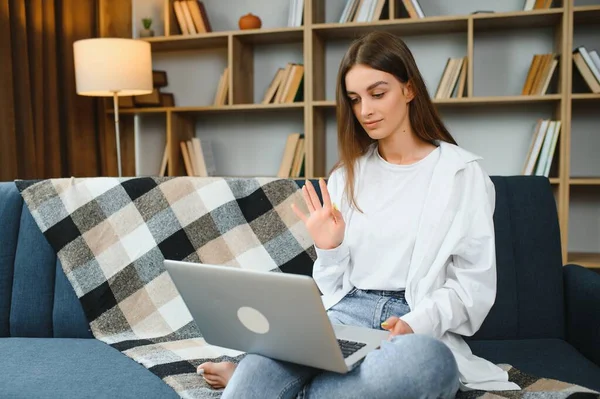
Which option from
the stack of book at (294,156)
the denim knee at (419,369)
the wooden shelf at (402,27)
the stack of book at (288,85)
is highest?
the wooden shelf at (402,27)

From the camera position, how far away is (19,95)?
9.64ft

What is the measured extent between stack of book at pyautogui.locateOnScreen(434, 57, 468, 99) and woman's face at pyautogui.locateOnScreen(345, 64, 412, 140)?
167cm

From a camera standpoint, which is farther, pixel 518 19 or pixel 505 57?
pixel 505 57

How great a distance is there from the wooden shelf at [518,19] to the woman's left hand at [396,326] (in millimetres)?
2111

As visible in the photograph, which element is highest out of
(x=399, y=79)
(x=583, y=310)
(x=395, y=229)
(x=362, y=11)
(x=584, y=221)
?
(x=362, y=11)

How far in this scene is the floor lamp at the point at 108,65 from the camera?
2.90 m

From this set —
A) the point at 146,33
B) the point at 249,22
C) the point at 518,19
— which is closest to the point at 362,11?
the point at 249,22

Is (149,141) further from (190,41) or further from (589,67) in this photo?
(589,67)

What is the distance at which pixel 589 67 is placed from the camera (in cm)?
285

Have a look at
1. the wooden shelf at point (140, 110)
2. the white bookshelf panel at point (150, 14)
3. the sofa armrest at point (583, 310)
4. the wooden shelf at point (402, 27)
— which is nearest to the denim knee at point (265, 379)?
the sofa armrest at point (583, 310)

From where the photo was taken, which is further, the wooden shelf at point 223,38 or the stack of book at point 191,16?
the stack of book at point 191,16

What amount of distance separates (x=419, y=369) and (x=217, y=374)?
19.6 inches

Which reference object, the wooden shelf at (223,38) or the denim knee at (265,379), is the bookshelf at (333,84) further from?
the denim knee at (265,379)

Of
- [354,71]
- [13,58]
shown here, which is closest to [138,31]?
[13,58]
